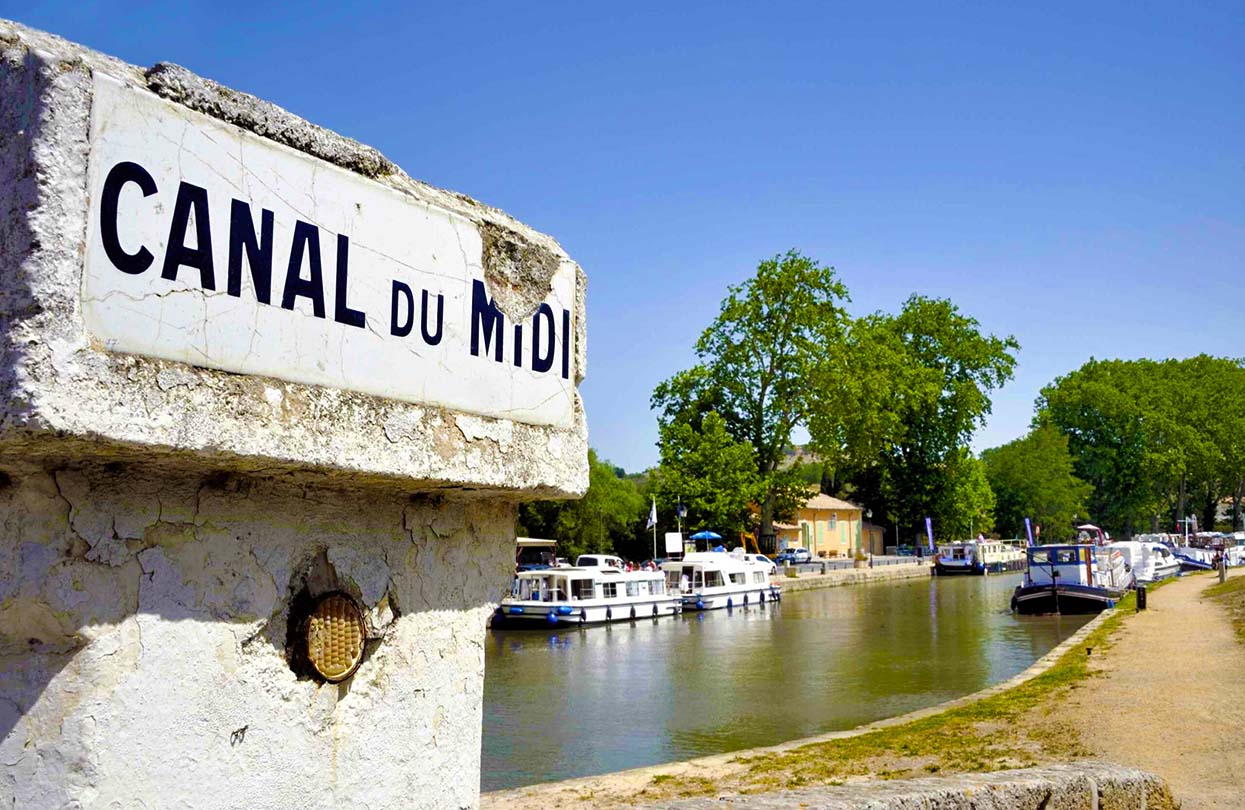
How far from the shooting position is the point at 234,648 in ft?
8.36

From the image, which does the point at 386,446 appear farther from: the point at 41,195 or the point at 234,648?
the point at 41,195

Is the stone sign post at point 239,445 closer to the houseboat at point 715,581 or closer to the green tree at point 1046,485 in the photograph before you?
the houseboat at point 715,581

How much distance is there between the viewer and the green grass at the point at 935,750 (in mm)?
9484

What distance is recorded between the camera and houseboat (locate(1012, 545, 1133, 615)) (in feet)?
105

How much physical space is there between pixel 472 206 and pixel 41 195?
4.61 ft

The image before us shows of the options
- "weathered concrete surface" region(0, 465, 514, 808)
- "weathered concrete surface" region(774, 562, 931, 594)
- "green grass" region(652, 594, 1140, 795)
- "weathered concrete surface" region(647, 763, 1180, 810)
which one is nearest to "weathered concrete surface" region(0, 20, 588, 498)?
"weathered concrete surface" region(0, 465, 514, 808)

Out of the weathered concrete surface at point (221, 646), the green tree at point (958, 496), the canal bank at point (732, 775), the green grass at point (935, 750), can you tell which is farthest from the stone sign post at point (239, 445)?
the green tree at point (958, 496)

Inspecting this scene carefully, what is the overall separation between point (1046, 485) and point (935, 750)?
6774 centimetres

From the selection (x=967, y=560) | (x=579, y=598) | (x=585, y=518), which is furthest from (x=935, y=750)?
(x=967, y=560)

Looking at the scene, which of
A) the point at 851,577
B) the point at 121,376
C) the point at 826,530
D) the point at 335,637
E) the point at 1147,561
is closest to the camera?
the point at 121,376

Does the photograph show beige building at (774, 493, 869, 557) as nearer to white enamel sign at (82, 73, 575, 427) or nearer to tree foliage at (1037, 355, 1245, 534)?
tree foliage at (1037, 355, 1245, 534)

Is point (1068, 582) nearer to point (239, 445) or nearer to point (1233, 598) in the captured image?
point (1233, 598)

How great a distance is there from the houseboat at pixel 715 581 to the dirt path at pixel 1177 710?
16564mm

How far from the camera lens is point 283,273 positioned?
2570mm
